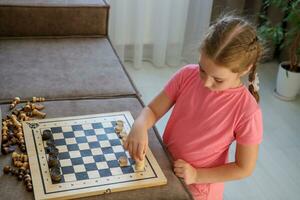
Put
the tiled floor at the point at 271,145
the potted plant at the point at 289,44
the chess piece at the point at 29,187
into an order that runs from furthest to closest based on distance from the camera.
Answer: the potted plant at the point at 289,44, the tiled floor at the point at 271,145, the chess piece at the point at 29,187

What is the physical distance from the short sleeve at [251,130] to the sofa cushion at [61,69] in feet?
1.94

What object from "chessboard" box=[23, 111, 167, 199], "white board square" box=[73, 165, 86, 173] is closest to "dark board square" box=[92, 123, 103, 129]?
"chessboard" box=[23, 111, 167, 199]

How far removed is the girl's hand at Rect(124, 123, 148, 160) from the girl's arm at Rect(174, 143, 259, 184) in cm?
11

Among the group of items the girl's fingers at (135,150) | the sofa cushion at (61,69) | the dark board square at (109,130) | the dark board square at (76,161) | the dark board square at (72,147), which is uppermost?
the girl's fingers at (135,150)

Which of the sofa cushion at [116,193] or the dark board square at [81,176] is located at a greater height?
the dark board square at [81,176]

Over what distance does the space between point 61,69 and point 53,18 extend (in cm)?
38

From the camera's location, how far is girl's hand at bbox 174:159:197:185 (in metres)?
1.23

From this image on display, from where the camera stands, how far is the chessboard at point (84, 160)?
3.69 feet

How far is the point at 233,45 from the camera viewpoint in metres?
1.14

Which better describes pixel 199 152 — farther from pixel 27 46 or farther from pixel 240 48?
pixel 27 46

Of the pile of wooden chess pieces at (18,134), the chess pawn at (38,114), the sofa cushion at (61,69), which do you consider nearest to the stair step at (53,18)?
the sofa cushion at (61,69)

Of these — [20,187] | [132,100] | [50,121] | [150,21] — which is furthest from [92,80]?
[150,21]

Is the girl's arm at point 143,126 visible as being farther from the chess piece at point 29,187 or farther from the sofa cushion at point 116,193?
the chess piece at point 29,187

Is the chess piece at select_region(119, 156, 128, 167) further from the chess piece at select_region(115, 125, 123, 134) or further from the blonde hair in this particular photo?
the blonde hair
